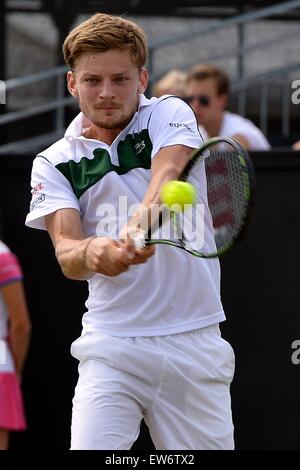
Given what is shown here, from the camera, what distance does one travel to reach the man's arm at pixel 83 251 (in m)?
3.68

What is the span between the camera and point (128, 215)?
4.04 m

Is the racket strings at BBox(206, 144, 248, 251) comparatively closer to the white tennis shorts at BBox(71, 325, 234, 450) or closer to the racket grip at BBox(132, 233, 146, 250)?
the racket grip at BBox(132, 233, 146, 250)

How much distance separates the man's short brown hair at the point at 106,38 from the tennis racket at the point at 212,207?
432 mm

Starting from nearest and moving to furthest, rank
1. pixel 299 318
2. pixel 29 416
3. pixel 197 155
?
pixel 197 155, pixel 299 318, pixel 29 416

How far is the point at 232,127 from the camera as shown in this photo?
693cm

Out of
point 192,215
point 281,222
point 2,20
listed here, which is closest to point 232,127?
point 281,222

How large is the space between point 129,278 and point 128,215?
22 centimetres

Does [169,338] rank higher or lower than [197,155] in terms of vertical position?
lower

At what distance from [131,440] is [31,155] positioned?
2.58 m

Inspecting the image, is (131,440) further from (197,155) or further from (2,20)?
(2,20)

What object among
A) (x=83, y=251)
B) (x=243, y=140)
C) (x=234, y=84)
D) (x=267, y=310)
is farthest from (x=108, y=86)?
(x=234, y=84)

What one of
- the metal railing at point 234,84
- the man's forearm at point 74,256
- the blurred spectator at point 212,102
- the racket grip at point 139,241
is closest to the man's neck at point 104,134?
the man's forearm at point 74,256

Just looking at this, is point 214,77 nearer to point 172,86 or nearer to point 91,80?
point 172,86

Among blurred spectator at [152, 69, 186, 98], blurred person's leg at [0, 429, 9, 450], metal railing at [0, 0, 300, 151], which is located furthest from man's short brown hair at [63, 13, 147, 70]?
metal railing at [0, 0, 300, 151]
